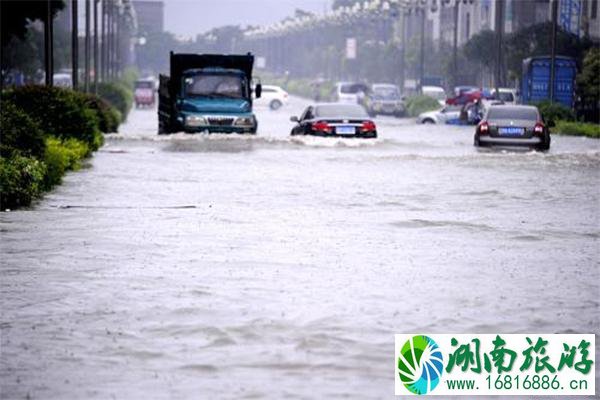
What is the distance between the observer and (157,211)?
22.6 meters

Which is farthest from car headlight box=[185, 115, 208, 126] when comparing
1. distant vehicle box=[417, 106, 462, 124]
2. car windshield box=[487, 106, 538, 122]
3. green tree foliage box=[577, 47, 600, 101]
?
green tree foliage box=[577, 47, 600, 101]

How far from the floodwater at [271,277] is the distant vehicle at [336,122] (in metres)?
13.5

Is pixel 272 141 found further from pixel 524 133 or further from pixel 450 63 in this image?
pixel 450 63

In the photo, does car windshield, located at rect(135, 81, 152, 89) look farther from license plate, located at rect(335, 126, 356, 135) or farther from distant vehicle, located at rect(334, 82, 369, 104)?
license plate, located at rect(335, 126, 356, 135)

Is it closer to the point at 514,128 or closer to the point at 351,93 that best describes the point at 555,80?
the point at 514,128

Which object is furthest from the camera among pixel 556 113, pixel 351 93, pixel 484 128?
pixel 351 93

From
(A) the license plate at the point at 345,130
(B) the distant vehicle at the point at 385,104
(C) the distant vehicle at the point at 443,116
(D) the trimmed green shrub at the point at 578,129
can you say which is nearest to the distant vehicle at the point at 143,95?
(B) the distant vehicle at the point at 385,104

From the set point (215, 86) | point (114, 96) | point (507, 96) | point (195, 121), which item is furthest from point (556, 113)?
point (195, 121)

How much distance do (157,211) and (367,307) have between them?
30.9ft

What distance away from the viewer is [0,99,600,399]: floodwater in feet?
35.5

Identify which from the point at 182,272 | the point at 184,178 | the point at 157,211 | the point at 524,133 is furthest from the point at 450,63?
the point at 182,272

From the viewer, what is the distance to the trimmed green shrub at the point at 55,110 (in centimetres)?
3512

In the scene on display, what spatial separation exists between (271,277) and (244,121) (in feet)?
103

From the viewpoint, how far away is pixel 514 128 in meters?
41.2
